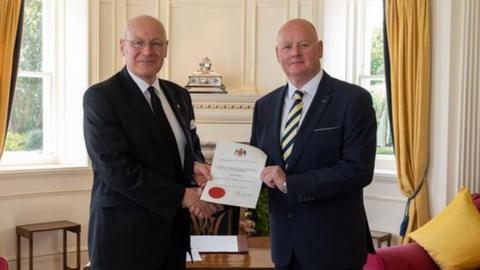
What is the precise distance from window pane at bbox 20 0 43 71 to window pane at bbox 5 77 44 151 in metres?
0.13

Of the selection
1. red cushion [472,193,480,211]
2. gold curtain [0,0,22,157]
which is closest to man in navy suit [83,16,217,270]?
red cushion [472,193,480,211]

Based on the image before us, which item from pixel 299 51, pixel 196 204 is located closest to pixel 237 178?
pixel 196 204

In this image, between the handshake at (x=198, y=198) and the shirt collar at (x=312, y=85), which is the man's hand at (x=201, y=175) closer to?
the handshake at (x=198, y=198)

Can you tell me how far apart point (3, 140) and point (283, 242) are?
302cm

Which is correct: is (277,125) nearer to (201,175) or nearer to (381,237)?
(201,175)

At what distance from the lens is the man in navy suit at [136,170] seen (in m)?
2.00

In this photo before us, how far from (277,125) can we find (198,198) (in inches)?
16.4

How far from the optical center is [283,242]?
7.13 feet

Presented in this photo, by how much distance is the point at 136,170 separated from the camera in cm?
200

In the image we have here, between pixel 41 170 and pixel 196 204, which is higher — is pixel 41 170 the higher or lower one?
the lower one

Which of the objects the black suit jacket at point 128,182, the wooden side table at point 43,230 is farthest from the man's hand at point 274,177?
the wooden side table at point 43,230

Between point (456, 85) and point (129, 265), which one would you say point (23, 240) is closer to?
point (129, 265)

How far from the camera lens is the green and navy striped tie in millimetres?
2146

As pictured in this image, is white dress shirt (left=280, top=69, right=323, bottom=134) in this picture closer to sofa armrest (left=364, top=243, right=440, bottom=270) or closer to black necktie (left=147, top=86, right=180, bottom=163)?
black necktie (left=147, top=86, right=180, bottom=163)
